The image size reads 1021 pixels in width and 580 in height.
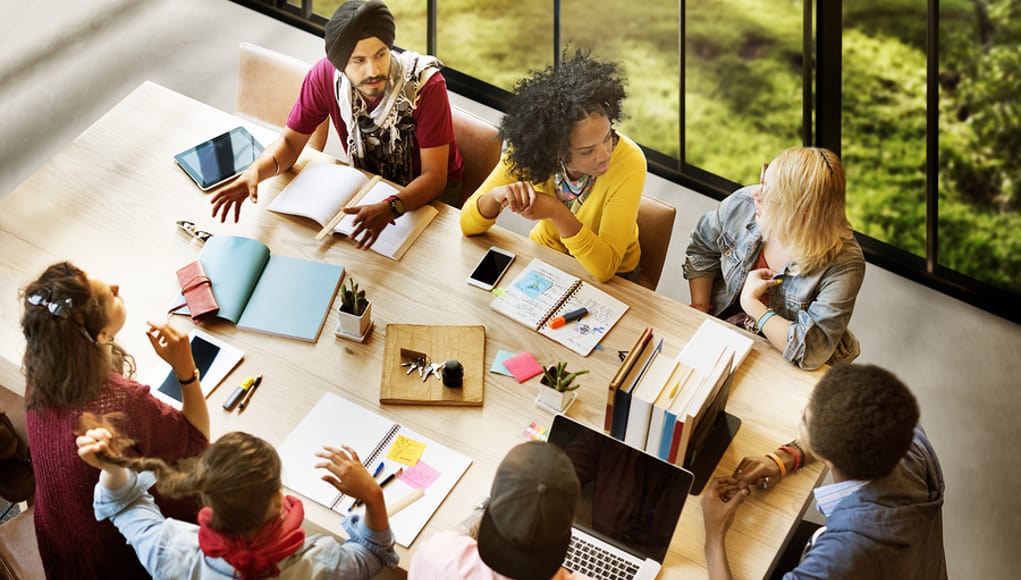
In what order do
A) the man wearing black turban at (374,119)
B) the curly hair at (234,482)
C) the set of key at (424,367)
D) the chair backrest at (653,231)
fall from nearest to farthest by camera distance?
the curly hair at (234,482) < the set of key at (424,367) < the man wearing black turban at (374,119) < the chair backrest at (653,231)

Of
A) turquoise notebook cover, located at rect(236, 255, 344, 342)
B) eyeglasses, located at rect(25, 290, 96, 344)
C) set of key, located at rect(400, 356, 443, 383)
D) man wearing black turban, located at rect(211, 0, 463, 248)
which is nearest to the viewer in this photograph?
eyeglasses, located at rect(25, 290, 96, 344)

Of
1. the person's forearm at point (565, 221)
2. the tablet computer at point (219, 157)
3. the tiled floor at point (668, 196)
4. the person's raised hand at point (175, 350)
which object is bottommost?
the tiled floor at point (668, 196)

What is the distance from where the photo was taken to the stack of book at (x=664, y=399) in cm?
227

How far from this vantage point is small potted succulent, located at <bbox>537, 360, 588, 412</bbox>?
2.52 m

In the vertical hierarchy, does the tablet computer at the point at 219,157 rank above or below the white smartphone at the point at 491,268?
above

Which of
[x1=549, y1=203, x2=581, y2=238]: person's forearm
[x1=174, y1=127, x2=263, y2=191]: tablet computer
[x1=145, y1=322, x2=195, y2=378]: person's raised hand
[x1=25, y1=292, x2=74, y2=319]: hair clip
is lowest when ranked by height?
[x1=145, y1=322, x2=195, y2=378]: person's raised hand

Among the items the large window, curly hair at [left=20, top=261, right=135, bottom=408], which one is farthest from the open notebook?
the large window

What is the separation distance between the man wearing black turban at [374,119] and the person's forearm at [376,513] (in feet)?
3.21

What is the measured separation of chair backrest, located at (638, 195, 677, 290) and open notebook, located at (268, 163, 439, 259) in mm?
647

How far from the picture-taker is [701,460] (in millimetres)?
2486

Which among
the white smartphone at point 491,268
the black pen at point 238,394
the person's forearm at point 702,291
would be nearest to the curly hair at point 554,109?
the white smartphone at point 491,268

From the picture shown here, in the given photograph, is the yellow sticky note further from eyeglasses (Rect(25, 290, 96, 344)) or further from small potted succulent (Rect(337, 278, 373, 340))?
eyeglasses (Rect(25, 290, 96, 344))

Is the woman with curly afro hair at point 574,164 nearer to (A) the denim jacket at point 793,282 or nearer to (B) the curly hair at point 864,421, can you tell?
(A) the denim jacket at point 793,282

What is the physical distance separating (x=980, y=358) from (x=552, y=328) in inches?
79.4
